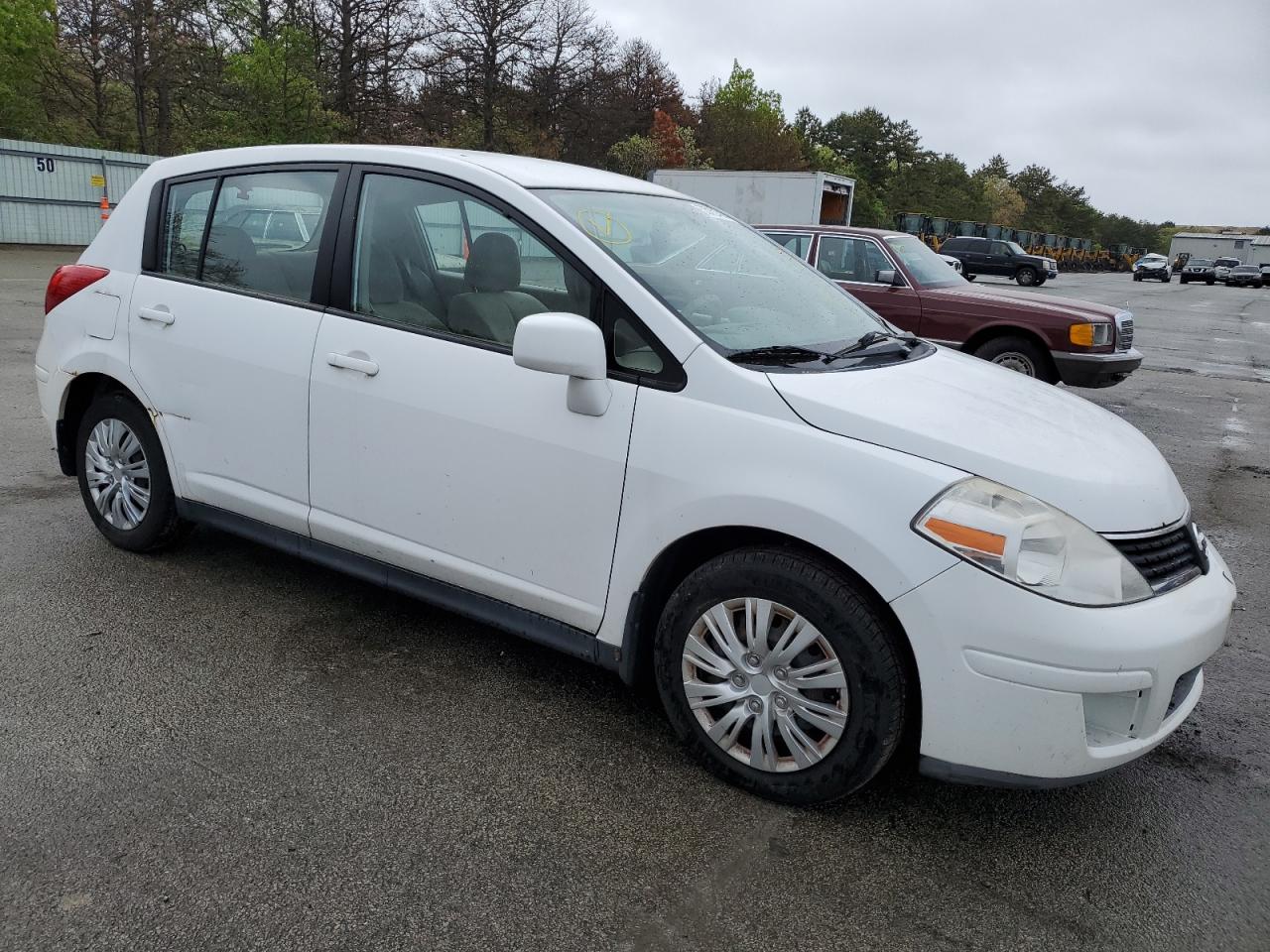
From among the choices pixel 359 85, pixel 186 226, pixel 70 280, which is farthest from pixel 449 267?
pixel 359 85

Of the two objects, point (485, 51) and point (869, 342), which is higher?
point (485, 51)

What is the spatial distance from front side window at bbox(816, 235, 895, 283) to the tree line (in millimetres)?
24018

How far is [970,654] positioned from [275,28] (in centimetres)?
3632

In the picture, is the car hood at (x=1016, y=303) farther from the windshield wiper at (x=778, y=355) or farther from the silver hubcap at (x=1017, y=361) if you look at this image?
the windshield wiper at (x=778, y=355)

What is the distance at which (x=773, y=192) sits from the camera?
63.3ft

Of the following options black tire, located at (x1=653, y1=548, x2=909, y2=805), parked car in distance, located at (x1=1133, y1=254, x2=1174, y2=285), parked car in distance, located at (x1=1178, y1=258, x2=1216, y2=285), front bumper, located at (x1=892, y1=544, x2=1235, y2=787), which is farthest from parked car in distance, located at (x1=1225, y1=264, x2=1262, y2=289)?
black tire, located at (x1=653, y1=548, x2=909, y2=805)

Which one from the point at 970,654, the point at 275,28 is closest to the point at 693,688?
the point at 970,654

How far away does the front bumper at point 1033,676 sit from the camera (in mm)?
2369

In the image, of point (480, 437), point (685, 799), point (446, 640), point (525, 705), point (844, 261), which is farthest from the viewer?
point (844, 261)

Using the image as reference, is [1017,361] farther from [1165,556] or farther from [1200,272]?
[1200,272]

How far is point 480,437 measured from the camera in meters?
3.06

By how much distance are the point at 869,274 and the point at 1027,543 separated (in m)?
8.28

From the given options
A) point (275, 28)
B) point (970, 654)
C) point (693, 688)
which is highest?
point (275, 28)

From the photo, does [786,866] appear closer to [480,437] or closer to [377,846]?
[377,846]
